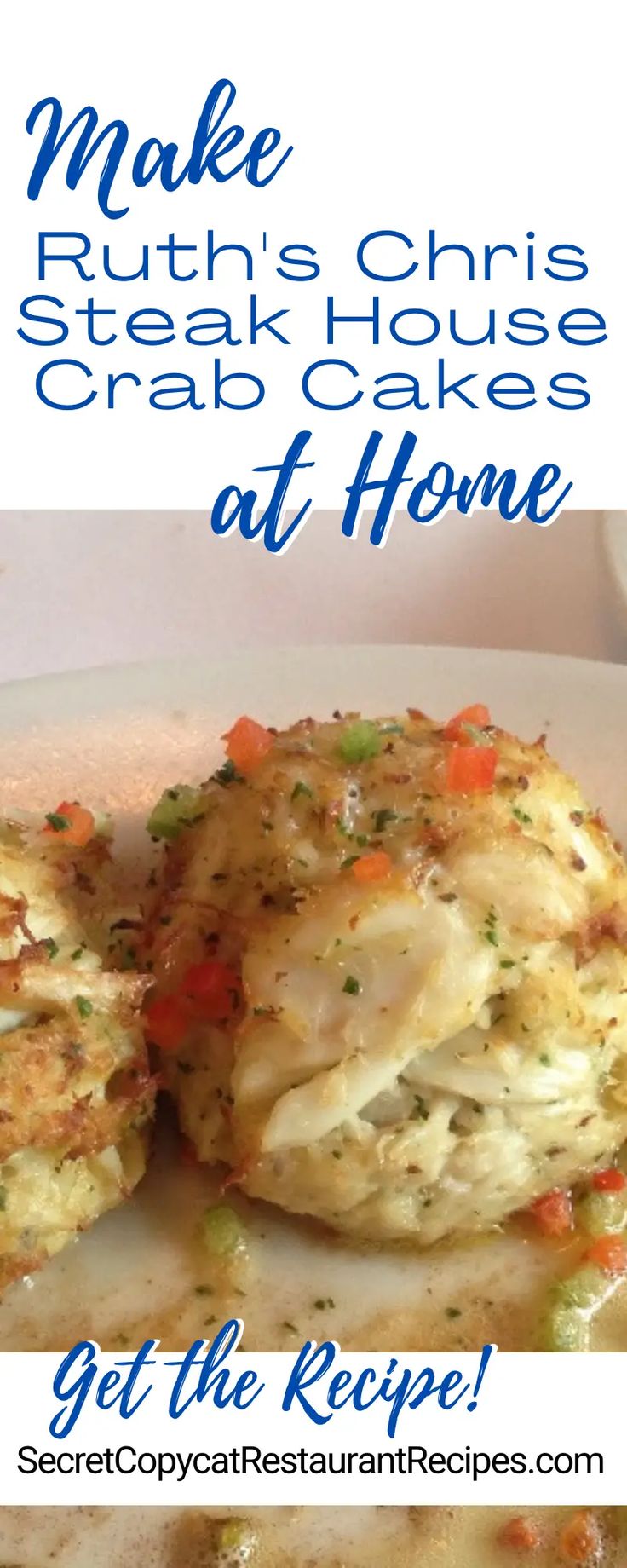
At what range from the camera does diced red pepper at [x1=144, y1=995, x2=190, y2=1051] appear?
7.84 feet

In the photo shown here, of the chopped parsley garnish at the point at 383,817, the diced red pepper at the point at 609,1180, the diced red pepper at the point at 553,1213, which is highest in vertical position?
the chopped parsley garnish at the point at 383,817

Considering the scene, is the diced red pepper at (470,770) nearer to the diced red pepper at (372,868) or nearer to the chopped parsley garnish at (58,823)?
the diced red pepper at (372,868)

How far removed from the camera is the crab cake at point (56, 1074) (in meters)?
2.10

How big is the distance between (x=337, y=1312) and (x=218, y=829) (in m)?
0.82

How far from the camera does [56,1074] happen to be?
6.95ft

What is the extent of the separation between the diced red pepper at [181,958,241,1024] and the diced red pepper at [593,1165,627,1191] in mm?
694

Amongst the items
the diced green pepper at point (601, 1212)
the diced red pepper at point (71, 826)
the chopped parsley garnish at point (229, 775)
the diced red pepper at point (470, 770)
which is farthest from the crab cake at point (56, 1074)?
the diced green pepper at point (601, 1212)

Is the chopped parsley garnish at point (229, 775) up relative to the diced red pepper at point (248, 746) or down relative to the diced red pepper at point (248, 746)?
down

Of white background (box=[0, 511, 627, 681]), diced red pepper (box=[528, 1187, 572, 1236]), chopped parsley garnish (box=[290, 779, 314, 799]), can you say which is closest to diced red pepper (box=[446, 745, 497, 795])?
chopped parsley garnish (box=[290, 779, 314, 799])

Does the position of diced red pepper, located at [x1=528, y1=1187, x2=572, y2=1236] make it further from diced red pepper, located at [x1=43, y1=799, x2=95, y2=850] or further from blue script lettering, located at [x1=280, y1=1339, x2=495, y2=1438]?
diced red pepper, located at [x1=43, y1=799, x2=95, y2=850]

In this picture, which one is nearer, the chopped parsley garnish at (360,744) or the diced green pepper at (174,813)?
the chopped parsley garnish at (360,744)

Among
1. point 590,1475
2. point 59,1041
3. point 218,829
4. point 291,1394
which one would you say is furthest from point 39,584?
point 590,1475

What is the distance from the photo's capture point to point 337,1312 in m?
2.23

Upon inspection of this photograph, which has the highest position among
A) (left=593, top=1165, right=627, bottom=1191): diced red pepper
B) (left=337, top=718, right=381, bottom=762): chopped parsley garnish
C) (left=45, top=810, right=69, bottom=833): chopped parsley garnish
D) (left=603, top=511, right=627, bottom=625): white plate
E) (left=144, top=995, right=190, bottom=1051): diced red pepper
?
(left=45, top=810, right=69, bottom=833): chopped parsley garnish
